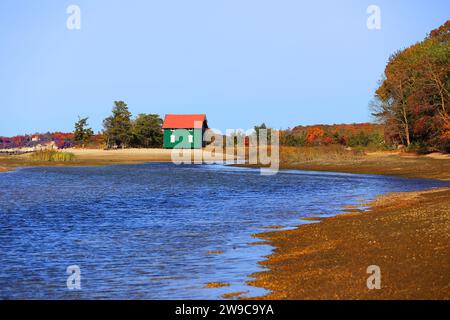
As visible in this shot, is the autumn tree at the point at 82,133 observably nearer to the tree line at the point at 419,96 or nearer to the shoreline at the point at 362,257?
the tree line at the point at 419,96

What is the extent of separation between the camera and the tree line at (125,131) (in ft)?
321

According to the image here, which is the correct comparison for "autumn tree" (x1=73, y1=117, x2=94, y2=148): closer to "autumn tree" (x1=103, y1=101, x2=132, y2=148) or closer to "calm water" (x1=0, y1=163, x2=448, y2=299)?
"autumn tree" (x1=103, y1=101, x2=132, y2=148)

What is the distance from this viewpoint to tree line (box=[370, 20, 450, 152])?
5838 centimetres

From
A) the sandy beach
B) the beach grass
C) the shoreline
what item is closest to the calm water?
the shoreline

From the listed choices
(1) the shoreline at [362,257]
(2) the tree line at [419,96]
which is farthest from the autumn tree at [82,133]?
(1) the shoreline at [362,257]

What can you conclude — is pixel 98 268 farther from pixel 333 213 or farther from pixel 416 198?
pixel 416 198

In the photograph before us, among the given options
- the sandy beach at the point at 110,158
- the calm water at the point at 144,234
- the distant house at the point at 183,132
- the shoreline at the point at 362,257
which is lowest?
the calm water at the point at 144,234

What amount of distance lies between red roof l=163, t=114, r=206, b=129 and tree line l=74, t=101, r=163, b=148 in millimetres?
2244

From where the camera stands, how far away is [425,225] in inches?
630

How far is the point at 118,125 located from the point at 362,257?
8761cm

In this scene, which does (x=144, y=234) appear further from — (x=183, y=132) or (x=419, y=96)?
(x=183, y=132)

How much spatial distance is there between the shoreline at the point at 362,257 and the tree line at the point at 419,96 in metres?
38.9

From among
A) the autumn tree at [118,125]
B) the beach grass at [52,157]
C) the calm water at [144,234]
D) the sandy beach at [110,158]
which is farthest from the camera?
the autumn tree at [118,125]

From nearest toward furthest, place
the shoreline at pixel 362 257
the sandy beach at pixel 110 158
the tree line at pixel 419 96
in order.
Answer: the shoreline at pixel 362 257 < the tree line at pixel 419 96 < the sandy beach at pixel 110 158
